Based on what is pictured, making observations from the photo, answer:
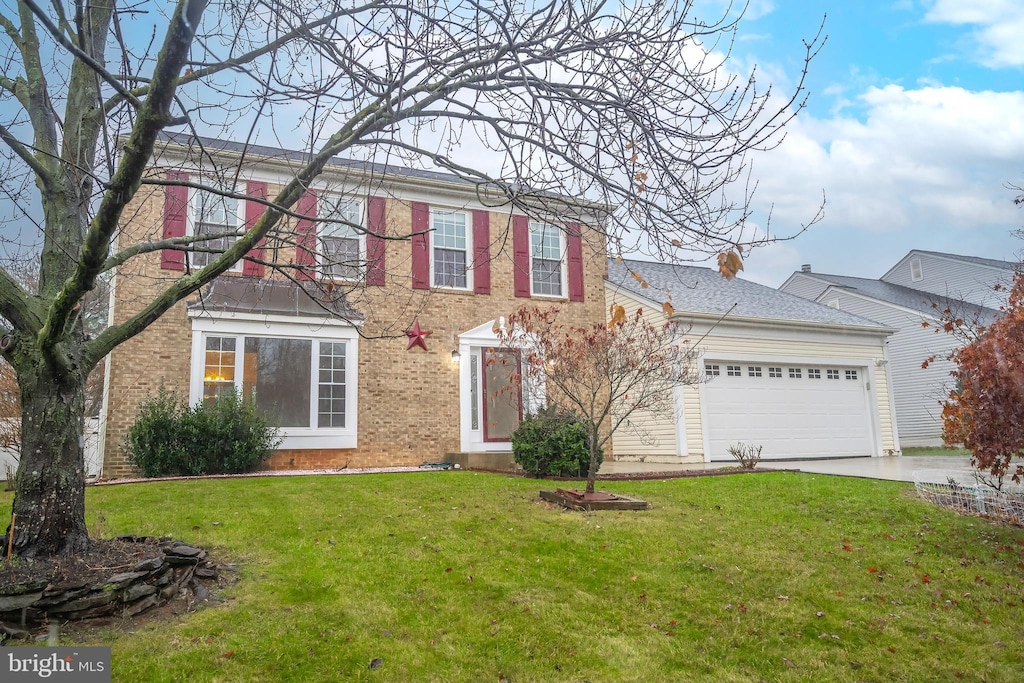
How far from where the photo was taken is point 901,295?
25344 millimetres

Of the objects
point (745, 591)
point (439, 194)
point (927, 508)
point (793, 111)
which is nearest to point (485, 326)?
point (439, 194)

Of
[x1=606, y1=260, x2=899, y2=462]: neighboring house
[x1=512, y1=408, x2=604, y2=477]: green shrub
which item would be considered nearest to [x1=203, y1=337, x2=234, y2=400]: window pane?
[x1=512, y1=408, x2=604, y2=477]: green shrub

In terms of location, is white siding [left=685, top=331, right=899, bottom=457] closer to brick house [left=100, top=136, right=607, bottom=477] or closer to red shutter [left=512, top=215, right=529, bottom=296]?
brick house [left=100, top=136, right=607, bottom=477]

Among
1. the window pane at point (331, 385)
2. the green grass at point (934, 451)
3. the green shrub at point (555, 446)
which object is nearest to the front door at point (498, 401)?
the green shrub at point (555, 446)

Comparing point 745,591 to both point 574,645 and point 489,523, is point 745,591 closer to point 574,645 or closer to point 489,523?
point 574,645

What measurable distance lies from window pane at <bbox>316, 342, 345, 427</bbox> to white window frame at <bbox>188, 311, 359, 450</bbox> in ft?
0.32

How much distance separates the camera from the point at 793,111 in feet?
12.7

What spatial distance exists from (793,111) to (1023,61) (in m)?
12.7

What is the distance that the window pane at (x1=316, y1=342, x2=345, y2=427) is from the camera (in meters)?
13.4

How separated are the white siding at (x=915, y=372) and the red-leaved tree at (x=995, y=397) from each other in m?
16.3

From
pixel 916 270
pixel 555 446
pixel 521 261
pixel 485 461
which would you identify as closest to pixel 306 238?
pixel 555 446

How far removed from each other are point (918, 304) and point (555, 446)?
774 inches

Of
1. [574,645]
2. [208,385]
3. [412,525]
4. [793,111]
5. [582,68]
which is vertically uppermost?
[582,68]

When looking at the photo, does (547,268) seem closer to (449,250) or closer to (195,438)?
(449,250)
